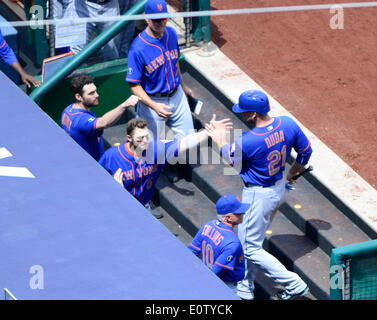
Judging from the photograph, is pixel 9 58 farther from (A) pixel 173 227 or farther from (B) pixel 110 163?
(A) pixel 173 227

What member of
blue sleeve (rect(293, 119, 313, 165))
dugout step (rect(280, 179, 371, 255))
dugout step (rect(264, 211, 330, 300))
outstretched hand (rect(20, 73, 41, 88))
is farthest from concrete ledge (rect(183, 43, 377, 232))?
outstretched hand (rect(20, 73, 41, 88))

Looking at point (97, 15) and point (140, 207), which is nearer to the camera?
point (140, 207)

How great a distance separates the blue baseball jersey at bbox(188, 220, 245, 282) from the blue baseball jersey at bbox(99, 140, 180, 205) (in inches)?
33.8

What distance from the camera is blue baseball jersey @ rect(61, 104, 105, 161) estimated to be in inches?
328

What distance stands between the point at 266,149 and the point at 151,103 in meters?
1.43

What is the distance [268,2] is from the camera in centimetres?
1152

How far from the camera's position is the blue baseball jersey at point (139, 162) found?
8117 millimetres

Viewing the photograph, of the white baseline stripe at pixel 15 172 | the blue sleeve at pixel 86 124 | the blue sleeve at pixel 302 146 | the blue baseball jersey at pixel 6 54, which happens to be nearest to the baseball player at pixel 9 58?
the blue baseball jersey at pixel 6 54

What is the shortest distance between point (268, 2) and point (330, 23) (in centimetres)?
82

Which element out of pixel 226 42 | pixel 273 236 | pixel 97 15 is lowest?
pixel 273 236

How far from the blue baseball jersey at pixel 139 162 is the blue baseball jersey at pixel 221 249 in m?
0.86

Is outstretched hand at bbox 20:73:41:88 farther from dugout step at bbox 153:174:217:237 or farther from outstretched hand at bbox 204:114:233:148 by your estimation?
outstretched hand at bbox 204:114:233:148

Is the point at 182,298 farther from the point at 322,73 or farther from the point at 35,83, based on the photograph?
the point at 322,73
